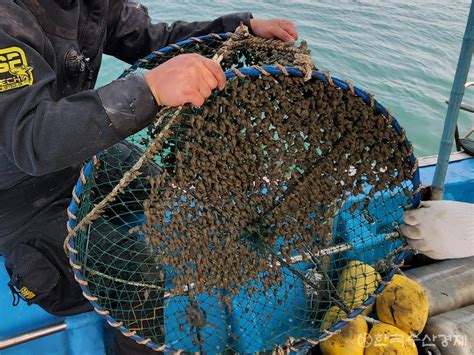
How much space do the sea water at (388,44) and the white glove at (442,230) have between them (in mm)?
4555

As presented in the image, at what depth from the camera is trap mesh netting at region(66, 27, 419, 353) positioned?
5.34 ft

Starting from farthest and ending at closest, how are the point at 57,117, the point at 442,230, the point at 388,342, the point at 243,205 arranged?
the point at 442,230
the point at 388,342
the point at 243,205
the point at 57,117

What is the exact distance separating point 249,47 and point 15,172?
122cm

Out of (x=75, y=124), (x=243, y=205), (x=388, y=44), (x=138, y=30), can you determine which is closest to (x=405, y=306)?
(x=243, y=205)

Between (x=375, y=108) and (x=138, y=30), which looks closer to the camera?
(x=375, y=108)

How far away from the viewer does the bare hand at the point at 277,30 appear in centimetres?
213

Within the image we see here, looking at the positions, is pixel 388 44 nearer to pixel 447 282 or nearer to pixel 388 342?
pixel 447 282

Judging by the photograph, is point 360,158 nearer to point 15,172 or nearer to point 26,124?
point 26,124

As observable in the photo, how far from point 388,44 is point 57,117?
9.71 metres

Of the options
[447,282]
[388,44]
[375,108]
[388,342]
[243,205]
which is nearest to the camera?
[375,108]

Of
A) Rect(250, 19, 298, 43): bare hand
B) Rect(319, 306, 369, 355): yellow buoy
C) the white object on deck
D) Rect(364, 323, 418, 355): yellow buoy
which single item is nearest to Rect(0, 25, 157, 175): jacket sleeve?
Rect(250, 19, 298, 43): bare hand

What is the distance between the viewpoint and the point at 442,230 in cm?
217

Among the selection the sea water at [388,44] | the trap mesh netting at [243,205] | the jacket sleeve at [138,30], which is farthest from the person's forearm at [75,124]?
the sea water at [388,44]

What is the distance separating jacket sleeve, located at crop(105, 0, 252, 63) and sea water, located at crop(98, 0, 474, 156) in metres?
5.03
